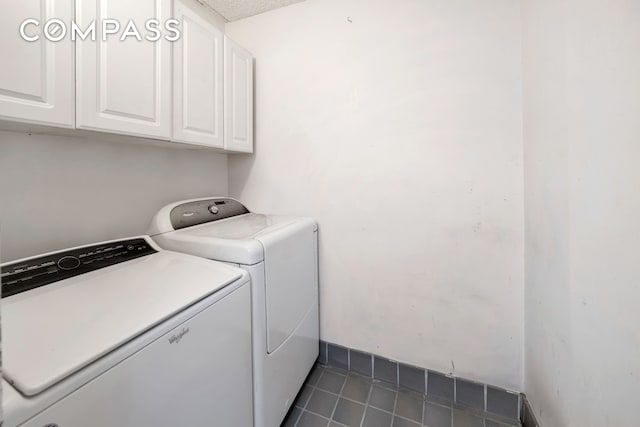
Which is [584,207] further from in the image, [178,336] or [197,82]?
[197,82]

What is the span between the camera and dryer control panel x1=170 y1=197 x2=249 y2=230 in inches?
55.6

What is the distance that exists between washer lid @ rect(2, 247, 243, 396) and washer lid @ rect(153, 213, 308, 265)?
0.06 metres

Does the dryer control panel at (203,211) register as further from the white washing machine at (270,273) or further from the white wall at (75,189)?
the white wall at (75,189)

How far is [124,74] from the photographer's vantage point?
107 centimetres

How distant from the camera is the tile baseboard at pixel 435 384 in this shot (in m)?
1.35

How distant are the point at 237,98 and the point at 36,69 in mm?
945

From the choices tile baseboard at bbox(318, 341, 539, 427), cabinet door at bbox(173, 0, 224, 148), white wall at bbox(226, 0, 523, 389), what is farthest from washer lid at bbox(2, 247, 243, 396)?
tile baseboard at bbox(318, 341, 539, 427)

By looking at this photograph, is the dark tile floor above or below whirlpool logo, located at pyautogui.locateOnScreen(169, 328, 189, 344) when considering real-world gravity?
below

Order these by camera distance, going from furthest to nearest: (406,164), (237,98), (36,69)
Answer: (237,98), (406,164), (36,69)

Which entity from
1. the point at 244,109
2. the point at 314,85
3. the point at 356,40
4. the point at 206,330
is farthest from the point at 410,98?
the point at 206,330

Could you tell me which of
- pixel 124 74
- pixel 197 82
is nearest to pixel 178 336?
pixel 124 74

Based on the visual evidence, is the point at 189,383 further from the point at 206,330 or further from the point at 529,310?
the point at 529,310

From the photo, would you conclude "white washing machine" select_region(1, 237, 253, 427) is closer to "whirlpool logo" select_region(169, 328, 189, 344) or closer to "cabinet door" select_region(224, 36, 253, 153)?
"whirlpool logo" select_region(169, 328, 189, 344)

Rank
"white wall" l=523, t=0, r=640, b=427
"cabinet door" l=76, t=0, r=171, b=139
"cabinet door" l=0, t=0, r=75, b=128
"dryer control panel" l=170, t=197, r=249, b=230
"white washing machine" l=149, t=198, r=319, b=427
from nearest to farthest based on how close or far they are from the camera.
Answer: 1. "white wall" l=523, t=0, r=640, b=427
2. "cabinet door" l=0, t=0, r=75, b=128
3. "cabinet door" l=76, t=0, r=171, b=139
4. "white washing machine" l=149, t=198, r=319, b=427
5. "dryer control panel" l=170, t=197, r=249, b=230
